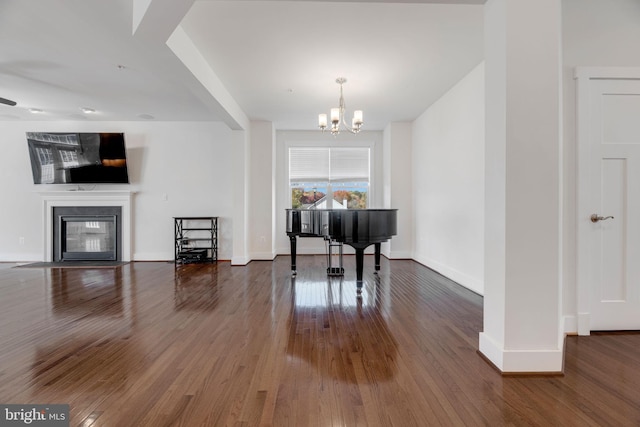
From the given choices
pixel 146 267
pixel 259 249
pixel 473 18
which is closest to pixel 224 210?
pixel 259 249

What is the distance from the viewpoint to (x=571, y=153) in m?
2.21

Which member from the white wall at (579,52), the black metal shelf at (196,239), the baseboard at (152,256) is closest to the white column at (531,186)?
the white wall at (579,52)

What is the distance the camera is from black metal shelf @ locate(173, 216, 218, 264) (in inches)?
204

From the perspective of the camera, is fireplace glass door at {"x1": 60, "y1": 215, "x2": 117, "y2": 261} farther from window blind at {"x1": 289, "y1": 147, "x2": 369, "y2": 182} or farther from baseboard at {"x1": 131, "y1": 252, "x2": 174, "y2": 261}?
window blind at {"x1": 289, "y1": 147, "x2": 369, "y2": 182}

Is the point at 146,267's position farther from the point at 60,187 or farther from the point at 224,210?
the point at 60,187

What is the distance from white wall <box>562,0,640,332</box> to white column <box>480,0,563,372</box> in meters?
0.75

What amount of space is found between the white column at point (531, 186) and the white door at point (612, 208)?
88 centimetres

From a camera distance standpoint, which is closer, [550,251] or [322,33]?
[550,251]

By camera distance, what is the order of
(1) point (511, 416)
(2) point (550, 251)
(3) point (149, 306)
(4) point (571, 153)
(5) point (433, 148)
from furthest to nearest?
(5) point (433, 148) → (3) point (149, 306) → (4) point (571, 153) → (2) point (550, 251) → (1) point (511, 416)

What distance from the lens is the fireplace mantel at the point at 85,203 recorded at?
5297 millimetres

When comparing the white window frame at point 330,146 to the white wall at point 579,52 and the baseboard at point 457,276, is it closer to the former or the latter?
the baseboard at point 457,276

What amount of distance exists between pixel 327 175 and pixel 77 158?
186 inches

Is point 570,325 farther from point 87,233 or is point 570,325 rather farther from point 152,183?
point 87,233

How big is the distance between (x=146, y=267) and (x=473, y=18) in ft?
18.1
